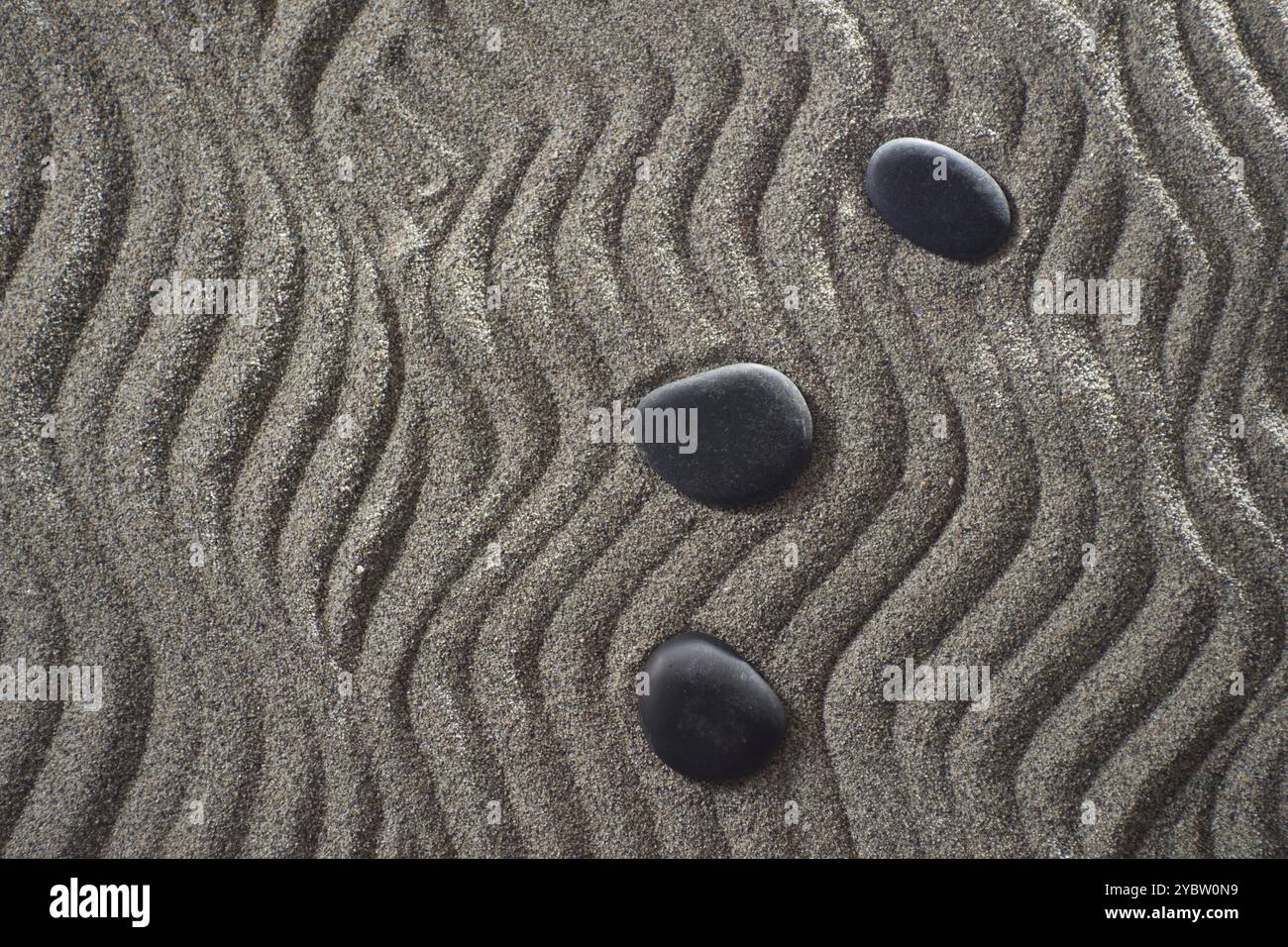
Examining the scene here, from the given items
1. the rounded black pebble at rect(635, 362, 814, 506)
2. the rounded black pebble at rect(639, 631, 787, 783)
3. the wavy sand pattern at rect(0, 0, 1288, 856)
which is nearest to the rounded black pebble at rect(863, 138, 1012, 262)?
the wavy sand pattern at rect(0, 0, 1288, 856)

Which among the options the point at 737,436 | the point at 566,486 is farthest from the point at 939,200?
the point at 566,486

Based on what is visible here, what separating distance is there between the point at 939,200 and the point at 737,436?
1.15 feet

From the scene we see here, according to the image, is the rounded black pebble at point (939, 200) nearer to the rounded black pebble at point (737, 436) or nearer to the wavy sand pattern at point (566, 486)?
the wavy sand pattern at point (566, 486)

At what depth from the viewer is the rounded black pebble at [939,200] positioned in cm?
89

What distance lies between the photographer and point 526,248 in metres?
0.90

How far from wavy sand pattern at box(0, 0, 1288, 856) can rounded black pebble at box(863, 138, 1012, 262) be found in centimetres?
2

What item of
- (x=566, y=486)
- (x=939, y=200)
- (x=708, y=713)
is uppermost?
(x=939, y=200)

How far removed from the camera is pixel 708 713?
0.85 metres

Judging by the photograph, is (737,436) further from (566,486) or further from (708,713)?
(708,713)

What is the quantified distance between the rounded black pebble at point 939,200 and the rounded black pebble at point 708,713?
53 centimetres

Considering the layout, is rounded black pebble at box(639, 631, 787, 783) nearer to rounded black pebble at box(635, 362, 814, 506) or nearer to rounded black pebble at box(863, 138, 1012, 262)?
rounded black pebble at box(635, 362, 814, 506)

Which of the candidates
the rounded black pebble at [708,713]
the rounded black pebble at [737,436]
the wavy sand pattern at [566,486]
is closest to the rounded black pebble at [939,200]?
the wavy sand pattern at [566,486]

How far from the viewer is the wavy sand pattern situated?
88 cm
